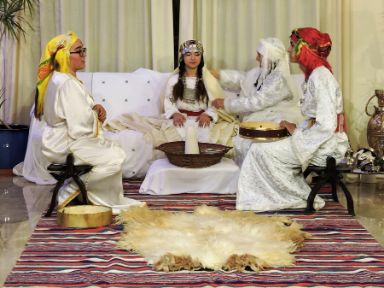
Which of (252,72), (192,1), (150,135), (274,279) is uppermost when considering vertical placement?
(192,1)

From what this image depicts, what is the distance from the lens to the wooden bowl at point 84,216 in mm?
4707

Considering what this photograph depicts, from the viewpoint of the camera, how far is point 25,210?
543 centimetres

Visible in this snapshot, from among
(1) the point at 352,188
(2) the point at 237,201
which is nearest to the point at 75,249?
(2) the point at 237,201

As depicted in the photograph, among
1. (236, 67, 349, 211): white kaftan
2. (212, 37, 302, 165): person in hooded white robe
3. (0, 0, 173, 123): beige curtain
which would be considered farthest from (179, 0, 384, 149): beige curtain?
(236, 67, 349, 211): white kaftan

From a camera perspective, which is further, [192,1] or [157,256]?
[192,1]

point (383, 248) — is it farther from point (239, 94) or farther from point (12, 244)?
point (239, 94)

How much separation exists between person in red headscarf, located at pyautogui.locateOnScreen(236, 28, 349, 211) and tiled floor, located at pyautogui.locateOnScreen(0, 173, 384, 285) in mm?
483

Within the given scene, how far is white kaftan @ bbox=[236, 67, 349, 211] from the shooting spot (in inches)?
204

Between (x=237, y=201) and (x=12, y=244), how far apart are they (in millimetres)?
1797

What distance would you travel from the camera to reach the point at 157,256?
4031 millimetres

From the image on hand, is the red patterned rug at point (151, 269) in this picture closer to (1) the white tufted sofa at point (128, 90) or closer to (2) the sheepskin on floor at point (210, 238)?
(2) the sheepskin on floor at point (210, 238)

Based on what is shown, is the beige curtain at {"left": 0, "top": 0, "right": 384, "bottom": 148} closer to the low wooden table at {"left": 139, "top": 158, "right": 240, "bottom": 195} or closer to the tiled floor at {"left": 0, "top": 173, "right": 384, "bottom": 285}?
the tiled floor at {"left": 0, "top": 173, "right": 384, "bottom": 285}

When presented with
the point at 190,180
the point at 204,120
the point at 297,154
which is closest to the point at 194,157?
the point at 190,180

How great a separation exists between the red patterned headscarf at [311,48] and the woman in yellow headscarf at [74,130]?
5.17ft
